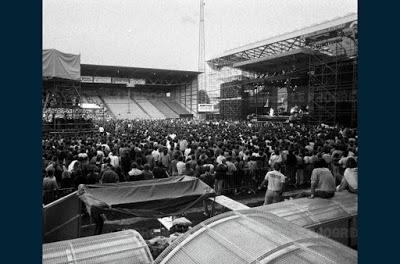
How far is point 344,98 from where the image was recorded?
22891mm

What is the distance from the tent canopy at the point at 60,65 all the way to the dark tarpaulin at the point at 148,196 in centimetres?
1848

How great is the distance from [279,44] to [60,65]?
22.3m

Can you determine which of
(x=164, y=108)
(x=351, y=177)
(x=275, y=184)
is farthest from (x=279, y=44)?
(x=351, y=177)

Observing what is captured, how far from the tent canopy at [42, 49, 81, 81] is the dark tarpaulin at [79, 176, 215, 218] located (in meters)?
18.5

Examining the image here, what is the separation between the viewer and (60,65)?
74.2ft

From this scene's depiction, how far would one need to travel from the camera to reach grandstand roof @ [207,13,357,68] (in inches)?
1023

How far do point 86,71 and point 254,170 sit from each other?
39868 millimetres

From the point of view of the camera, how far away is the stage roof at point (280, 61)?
27.6 m

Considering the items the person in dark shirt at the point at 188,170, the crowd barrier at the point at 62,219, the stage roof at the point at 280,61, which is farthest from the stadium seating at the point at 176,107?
the crowd barrier at the point at 62,219

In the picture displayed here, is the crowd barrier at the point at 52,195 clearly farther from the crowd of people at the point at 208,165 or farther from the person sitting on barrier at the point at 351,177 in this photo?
the person sitting on barrier at the point at 351,177

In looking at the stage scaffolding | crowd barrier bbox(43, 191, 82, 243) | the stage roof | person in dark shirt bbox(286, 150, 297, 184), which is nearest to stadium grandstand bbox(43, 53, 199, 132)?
the stage roof

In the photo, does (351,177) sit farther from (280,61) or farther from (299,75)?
(280,61)

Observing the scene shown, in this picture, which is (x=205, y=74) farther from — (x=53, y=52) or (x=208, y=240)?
(x=208, y=240)

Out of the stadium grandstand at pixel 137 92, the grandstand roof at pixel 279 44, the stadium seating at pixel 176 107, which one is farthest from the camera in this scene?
the stadium seating at pixel 176 107
